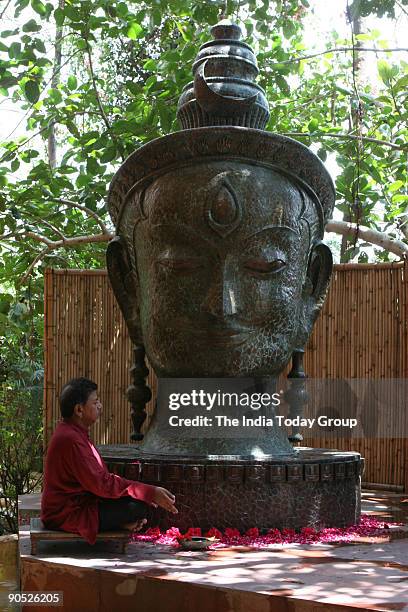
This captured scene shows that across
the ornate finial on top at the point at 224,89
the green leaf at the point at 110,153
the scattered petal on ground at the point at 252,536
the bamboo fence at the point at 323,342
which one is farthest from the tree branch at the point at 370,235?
the scattered petal on ground at the point at 252,536

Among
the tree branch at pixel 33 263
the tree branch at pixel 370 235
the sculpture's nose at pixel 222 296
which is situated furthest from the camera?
the tree branch at pixel 33 263

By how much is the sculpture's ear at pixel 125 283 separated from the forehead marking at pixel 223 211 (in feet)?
2.39

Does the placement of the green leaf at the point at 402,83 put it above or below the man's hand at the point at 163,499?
above

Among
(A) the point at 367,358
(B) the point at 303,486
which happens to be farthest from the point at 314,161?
(A) the point at 367,358

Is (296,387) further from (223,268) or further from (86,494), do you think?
(86,494)

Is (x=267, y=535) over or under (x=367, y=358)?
under

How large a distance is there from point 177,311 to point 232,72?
1329 mm

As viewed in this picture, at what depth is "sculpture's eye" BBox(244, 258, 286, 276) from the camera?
150 inches

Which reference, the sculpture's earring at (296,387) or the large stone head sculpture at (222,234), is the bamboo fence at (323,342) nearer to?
the sculpture's earring at (296,387)

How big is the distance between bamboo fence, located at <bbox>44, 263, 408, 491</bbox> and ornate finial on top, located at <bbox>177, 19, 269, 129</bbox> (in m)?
2.23

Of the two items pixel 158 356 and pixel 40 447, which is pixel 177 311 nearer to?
pixel 158 356

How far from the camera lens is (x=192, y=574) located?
109 inches

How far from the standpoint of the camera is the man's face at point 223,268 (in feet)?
12.3

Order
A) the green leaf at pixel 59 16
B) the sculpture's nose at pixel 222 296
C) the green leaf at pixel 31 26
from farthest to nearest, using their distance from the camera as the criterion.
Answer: the green leaf at pixel 59 16
the green leaf at pixel 31 26
the sculpture's nose at pixel 222 296
